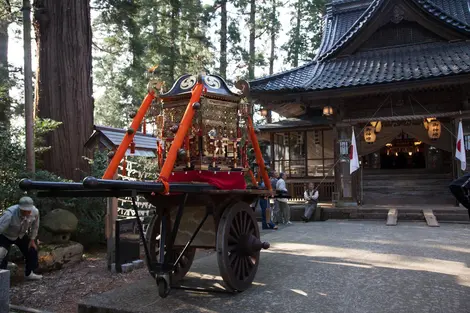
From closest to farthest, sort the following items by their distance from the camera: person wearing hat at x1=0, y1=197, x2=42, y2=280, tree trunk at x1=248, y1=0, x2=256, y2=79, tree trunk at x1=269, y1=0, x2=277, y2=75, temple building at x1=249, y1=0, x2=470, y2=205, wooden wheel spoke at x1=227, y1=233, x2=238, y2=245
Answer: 1. wooden wheel spoke at x1=227, y1=233, x2=238, y2=245
2. person wearing hat at x1=0, y1=197, x2=42, y2=280
3. temple building at x1=249, y1=0, x2=470, y2=205
4. tree trunk at x1=248, y1=0, x2=256, y2=79
5. tree trunk at x1=269, y1=0, x2=277, y2=75

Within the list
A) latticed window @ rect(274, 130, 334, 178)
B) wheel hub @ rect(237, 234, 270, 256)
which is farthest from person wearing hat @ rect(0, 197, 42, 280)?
latticed window @ rect(274, 130, 334, 178)

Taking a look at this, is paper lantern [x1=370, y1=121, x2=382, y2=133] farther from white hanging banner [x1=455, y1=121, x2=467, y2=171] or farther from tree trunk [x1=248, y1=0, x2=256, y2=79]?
tree trunk [x1=248, y1=0, x2=256, y2=79]

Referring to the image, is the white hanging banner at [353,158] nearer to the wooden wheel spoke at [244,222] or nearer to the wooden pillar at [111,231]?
Result: the wooden wheel spoke at [244,222]

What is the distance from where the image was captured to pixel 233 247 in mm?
5164

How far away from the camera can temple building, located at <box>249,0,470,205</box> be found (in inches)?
480

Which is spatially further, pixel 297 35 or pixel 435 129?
pixel 297 35

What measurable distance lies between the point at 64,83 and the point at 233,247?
25.2 feet

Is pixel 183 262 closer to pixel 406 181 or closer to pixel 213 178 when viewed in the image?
pixel 213 178

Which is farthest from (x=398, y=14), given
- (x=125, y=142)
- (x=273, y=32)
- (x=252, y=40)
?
(x=273, y=32)

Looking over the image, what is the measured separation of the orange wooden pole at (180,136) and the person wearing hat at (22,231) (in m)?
3.16

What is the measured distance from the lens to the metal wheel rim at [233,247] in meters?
4.73

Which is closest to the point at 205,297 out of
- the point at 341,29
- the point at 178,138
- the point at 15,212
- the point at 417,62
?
the point at 178,138

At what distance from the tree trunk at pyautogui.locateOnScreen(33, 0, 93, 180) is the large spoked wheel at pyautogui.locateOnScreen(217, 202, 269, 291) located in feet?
21.0

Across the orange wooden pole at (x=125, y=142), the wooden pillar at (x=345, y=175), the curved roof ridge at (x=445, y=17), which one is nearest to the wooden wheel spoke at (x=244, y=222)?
the orange wooden pole at (x=125, y=142)
